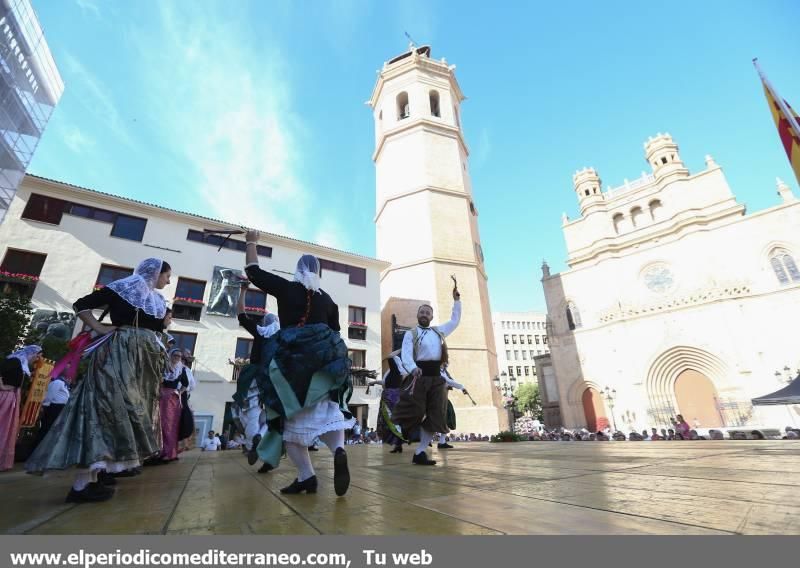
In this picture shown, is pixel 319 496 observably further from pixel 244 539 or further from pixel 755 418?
pixel 755 418

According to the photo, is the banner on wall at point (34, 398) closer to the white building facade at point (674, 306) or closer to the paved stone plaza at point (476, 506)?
the paved stone plaza at point (476, 506)

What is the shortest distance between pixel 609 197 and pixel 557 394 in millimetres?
16795

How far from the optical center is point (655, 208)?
2675cm

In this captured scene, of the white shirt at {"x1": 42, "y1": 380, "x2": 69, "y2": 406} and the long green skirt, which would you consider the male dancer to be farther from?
the white shirt at {"x1": 42, "y1": 380, "x2": 69, "y2": 406}

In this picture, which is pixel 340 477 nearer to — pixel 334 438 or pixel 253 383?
pixel 334 438

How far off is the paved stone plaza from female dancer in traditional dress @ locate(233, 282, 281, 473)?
159 cm

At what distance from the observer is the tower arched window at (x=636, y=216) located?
27278 millimetres

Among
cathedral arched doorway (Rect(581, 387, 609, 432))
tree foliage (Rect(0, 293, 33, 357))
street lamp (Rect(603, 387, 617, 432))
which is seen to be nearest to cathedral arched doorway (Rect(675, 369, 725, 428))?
street lamp (Rect(603, 387, 617, 432))

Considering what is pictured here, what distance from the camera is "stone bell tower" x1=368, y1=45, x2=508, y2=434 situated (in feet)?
58.3

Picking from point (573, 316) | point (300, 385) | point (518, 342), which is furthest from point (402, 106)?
point (518, 342)

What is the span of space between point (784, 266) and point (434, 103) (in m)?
22.7

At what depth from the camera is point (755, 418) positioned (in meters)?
17.6

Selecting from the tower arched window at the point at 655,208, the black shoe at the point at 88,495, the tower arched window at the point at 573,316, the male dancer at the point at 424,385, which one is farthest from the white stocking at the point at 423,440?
the tower arched window at the point at 655,208

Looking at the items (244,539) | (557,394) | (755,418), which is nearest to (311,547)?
(244,539)
